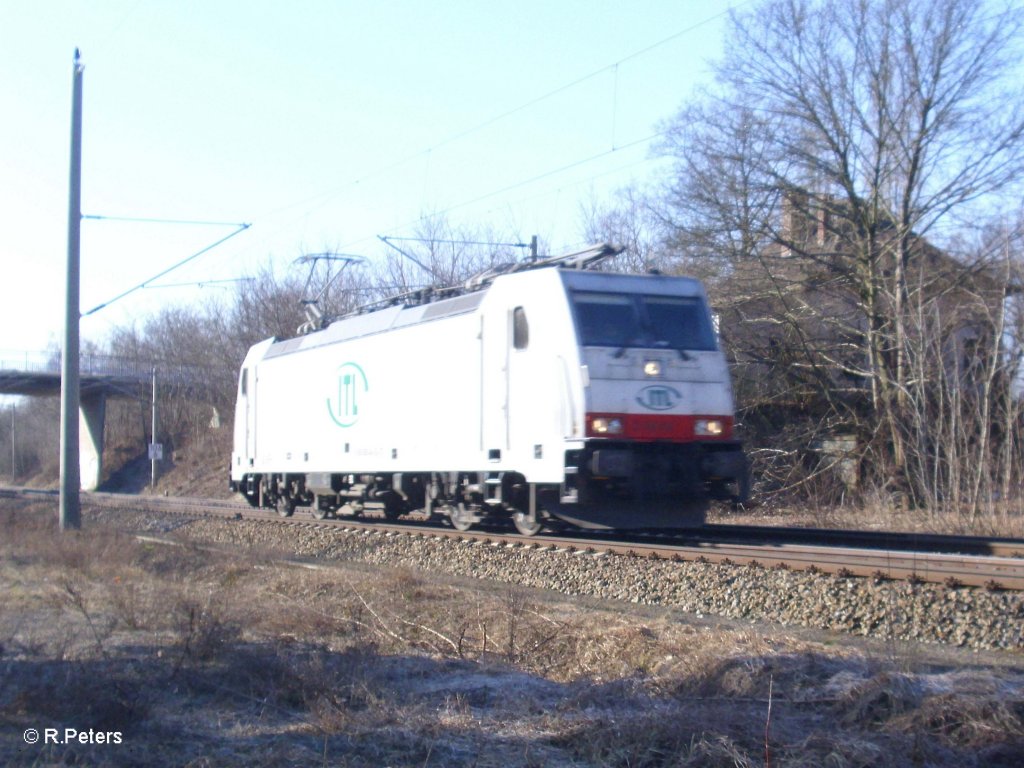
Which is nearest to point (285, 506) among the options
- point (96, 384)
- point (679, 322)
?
point (679, 322)

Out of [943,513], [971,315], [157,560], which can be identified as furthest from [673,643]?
[971,315]

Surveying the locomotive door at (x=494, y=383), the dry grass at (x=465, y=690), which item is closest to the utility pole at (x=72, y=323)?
the locomotive door at (x=494, y=383)

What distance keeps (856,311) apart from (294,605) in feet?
57.0

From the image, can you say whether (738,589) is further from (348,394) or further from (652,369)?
(348,394)

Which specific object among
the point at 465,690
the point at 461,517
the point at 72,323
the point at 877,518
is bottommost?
the point at 465,690

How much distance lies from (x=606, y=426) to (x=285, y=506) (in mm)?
11342

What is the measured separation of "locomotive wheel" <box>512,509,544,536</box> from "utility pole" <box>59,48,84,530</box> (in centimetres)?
849

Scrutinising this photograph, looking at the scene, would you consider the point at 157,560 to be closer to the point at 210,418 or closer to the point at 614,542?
the point at 614,542

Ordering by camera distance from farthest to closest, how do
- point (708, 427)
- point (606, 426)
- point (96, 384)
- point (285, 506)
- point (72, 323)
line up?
point (96, 384) → point (285, 506) → point (72, 323) → point (708, 427) → point (606, 426)

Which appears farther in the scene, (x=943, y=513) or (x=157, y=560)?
(x=943, y=513)

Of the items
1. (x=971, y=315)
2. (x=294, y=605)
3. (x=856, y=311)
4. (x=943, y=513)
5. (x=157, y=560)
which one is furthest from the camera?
(x=856, y=311)

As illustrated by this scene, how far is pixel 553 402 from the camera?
41.6 ft

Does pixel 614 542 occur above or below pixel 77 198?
below

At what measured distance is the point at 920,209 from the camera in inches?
893
